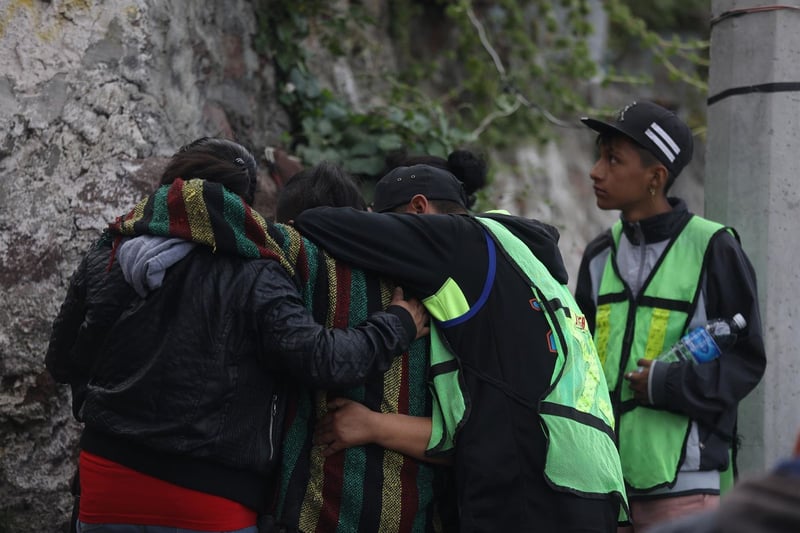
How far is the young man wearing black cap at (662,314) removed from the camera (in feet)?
11.1

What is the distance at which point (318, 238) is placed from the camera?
2666mm

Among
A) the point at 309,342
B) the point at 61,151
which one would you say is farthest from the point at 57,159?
the point at 309,342

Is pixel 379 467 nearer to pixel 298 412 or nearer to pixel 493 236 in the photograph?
pixel 298 412

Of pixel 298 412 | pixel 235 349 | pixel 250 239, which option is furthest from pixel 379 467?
pixel 250 239

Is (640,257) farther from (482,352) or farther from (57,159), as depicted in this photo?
(57,159)

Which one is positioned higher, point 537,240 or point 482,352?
point 537,240

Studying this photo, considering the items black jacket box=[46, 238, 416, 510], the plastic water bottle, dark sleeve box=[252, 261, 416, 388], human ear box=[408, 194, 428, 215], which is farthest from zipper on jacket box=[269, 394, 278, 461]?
the plastic water bottle

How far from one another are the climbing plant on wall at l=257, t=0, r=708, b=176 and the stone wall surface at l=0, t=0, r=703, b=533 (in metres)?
0.82

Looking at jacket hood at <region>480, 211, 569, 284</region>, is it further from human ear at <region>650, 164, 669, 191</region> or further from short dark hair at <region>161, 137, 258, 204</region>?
human ear at <region>650, 164, 669, 191</region>

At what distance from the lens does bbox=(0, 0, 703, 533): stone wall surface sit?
357 centimetres

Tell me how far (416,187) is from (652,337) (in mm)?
1107

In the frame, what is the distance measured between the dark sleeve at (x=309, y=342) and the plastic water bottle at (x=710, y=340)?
1289mm

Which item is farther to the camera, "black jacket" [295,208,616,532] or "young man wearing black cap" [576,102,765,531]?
"young man wearing black cap" [576,102,765,531]

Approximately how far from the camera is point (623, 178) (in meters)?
3.71
